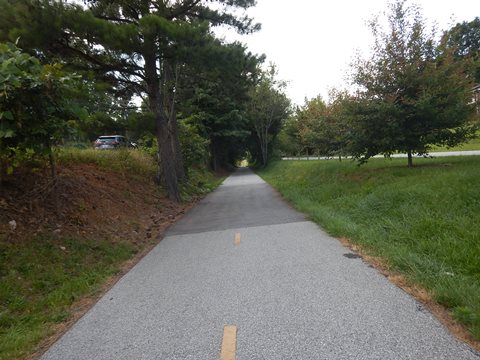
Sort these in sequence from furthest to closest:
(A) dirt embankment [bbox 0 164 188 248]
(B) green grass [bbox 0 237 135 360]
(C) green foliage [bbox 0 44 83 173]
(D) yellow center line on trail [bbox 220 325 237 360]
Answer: (A) dirt embankment [bbox 0 164 188 248] → (C) green foliage [bbox 0 44 83 173] → (B) green grass [bbox 0 237 135 360] → (D) yellow center line on trail [bbox 220 325 237 360]

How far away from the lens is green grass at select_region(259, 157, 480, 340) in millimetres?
4078

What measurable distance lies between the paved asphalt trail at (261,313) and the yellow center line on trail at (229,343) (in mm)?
49

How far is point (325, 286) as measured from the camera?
4.46 m

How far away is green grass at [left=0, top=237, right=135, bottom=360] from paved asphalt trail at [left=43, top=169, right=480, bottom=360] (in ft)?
1.44

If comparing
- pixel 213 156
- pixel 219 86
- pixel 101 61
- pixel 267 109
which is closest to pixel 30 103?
pixel 101 61

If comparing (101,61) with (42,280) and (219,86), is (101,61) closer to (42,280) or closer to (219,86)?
(219,86)

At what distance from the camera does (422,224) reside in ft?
20.7

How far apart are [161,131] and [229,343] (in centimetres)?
1124

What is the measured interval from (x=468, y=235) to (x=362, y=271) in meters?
2.00

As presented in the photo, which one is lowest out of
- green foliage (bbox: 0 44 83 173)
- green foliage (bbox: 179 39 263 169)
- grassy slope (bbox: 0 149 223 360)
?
grassy slope (bbox: 0 149 223 360)

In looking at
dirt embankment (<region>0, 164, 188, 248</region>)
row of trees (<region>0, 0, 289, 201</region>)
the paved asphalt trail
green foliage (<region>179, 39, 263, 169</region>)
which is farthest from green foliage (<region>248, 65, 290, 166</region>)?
the paved asphalt trail

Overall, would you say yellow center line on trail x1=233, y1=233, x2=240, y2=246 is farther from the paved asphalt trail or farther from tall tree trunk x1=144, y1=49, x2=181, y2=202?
tall tree trunk x1=144, y1=49, x2=181, y2=202

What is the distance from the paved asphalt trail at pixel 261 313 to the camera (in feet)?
10.1

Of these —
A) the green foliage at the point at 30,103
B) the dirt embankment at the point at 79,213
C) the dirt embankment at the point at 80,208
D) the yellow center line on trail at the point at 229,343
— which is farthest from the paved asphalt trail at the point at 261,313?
the green foliage at the point at 30,103
